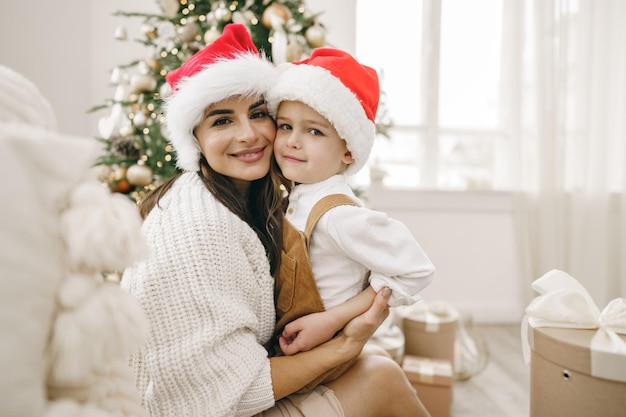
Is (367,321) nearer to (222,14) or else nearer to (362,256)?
(362,256)

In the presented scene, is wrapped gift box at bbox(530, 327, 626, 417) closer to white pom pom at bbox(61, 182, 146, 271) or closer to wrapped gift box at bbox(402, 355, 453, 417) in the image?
wrapped gift box at bbox(402, 355, 453, 417)

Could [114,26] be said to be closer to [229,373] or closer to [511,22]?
[511,22]

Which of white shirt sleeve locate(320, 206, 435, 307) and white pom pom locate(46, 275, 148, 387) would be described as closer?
white pom pom locate(46, 275, 148, 387)

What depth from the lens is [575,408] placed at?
1.05 m

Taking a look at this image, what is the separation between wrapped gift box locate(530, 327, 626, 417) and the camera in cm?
101

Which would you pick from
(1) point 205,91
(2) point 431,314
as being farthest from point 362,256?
(2) point 431,314

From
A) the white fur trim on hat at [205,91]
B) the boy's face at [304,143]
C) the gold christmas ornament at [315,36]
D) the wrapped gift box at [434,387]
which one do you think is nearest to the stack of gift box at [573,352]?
the boy's face at [304,143]

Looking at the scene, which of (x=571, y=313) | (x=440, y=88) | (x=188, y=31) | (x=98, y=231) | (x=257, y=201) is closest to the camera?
(x=98, y=231)

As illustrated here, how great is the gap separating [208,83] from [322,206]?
1.32 ft

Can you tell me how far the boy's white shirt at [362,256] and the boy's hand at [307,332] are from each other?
2.6 inches

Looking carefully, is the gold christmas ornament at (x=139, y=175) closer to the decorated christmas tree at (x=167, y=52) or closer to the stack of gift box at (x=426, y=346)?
the decorated christmas tree at (x=167, y=52)

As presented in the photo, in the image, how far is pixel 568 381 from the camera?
107cm

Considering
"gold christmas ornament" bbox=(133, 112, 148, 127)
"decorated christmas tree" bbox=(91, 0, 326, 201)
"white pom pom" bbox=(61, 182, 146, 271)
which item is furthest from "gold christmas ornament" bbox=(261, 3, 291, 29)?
"white pom pom" bbox=(61, 182, 146, 271)

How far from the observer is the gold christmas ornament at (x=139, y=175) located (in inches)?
91.4
